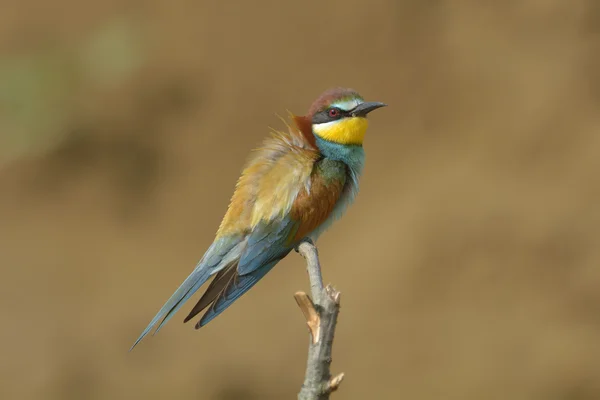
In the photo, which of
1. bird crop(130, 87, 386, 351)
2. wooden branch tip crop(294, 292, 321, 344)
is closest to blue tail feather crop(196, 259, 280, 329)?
bird crop(130, 87, 386, 351)

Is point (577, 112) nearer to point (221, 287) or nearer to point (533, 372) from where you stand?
point (533, 372)

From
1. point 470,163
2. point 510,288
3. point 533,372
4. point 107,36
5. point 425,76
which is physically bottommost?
point 533,372

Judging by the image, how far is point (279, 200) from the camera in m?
1.95

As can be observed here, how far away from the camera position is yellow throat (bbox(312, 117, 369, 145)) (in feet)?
6.84

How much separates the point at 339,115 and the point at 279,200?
267 mm

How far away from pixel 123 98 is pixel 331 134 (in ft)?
7.35

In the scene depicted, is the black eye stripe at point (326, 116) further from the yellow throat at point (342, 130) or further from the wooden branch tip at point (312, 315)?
the wooden branch tip at point (312, 315)

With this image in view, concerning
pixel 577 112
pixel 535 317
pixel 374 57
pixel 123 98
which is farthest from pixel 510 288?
pixel 123 98

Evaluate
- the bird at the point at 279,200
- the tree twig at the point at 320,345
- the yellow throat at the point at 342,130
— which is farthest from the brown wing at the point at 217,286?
the tree twig at the point at 320,345

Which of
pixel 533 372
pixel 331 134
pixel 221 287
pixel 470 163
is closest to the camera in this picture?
pixel 221 287

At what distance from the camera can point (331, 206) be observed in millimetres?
2072

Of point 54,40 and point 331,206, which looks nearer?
point 331,206

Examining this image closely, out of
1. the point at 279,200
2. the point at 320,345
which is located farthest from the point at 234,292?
the point at 320,345

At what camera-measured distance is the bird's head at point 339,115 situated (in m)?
2.07
